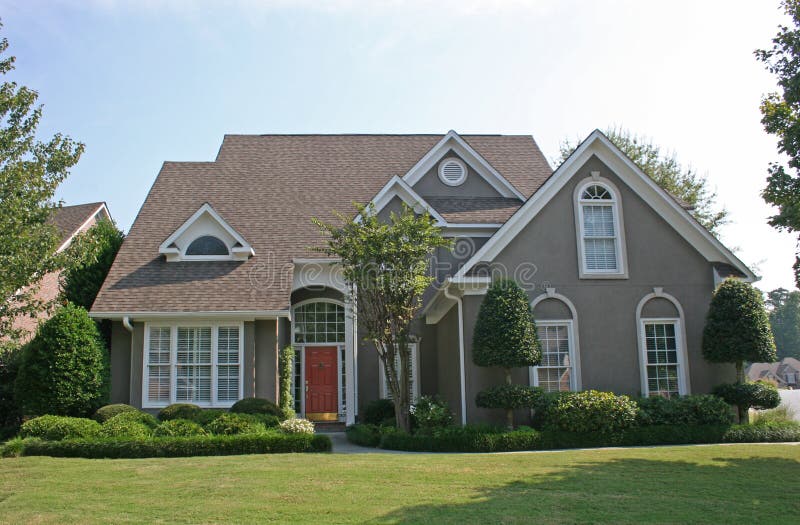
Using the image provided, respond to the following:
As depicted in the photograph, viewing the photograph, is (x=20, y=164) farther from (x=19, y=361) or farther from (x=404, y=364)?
(x=404, y=364)

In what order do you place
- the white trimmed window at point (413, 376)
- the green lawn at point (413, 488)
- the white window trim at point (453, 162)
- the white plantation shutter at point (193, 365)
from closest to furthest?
the green lawn at point (413, 488) < the white plantation shutter at point (193, 365) < the white trimmed window at point (413, 376) < the white window trim at point (453, 162)

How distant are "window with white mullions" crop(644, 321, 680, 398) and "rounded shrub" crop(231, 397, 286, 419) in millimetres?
9463

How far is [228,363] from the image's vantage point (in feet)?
63.1

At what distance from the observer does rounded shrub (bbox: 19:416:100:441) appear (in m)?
14.9

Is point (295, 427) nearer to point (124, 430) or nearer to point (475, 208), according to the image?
point (124, 430)

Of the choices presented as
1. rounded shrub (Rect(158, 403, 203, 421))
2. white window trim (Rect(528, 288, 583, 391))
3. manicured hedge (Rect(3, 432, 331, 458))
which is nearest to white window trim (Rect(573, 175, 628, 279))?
white window trim (Rect(528, 288, 583, 391))

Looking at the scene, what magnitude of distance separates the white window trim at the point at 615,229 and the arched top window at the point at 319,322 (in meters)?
8.16

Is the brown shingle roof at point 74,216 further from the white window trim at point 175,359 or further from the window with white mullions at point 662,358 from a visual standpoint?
the window with white mullions at point 662,358

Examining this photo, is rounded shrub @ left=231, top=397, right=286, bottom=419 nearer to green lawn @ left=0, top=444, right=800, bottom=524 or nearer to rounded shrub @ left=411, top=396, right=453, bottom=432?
rounded shrub @ left=411, top=396, right=453, bottom=432

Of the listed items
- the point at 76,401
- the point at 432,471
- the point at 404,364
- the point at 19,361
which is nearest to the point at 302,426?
the point at 404,364

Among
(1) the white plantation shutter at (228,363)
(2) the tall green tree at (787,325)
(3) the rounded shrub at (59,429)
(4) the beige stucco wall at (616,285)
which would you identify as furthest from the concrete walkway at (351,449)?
(2) the tall green tree at (787,325)

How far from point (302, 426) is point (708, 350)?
9831mm

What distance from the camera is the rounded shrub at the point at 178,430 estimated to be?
15.1 metres

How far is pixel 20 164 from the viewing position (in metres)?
14.7
